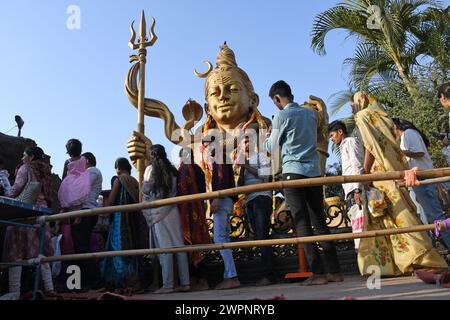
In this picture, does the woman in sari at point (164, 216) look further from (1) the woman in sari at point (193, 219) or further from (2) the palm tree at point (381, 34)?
(2) the palm tree at point (381, 34)

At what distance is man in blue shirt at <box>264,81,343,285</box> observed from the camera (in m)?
4.19

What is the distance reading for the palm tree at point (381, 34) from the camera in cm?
1287

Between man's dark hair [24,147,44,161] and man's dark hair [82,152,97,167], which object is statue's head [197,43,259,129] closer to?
man's dark hair [82,152,97,167]

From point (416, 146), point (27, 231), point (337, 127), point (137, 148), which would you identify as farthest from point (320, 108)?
point (27, 231)

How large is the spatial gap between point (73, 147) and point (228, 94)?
2.02m

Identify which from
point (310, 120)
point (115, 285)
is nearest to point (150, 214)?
point (115, 285)

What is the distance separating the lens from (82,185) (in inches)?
216

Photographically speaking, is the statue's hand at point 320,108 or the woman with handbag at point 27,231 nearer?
the woman with handbag at point 27,231

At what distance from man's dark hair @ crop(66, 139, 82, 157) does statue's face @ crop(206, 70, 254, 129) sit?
5.97 ft

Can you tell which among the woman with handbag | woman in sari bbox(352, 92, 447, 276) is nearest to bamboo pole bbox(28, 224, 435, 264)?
the woman with handbag

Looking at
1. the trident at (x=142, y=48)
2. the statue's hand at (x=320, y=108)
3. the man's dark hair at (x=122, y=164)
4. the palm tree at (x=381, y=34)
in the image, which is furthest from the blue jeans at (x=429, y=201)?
the palm tree at (x=381, y=34)

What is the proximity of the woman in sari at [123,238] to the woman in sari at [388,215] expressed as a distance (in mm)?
2225

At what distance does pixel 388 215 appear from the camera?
4.59 m

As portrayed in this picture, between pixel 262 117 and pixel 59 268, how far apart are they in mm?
2993
